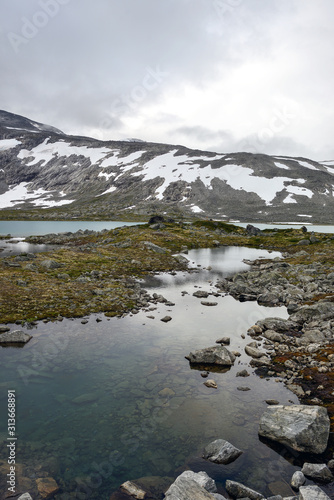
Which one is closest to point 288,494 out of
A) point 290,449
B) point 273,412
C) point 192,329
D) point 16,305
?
point 290,449

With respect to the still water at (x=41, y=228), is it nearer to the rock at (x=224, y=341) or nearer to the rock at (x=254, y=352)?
the rock at (x=224, y=341)

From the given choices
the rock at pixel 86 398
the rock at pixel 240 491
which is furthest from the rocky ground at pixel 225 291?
the rock at pixel 86 398

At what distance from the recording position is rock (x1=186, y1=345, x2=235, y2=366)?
871 inches

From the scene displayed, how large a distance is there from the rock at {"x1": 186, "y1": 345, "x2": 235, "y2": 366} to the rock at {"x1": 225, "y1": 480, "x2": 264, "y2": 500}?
34.1 ft

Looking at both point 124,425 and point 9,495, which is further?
point 124,425

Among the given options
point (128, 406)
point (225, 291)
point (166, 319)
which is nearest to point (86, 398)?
point (128, 406)

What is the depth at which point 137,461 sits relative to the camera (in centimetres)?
1337

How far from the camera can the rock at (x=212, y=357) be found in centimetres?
2212

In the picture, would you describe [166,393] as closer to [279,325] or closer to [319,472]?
[319,472]

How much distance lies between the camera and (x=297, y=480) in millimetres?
12141

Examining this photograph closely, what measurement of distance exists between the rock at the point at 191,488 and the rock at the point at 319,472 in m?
4.19

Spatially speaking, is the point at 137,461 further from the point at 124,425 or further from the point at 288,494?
the point at 288,494

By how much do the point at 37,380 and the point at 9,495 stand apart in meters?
8.27

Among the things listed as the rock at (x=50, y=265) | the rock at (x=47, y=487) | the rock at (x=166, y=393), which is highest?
the rock at (x=50, y=265)
